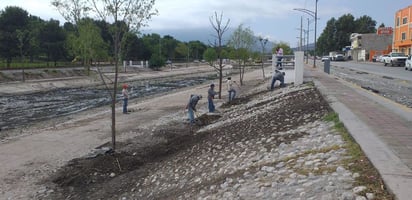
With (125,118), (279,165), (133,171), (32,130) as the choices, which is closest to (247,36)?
(125,118)

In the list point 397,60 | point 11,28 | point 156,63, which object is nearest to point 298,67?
point 397,60

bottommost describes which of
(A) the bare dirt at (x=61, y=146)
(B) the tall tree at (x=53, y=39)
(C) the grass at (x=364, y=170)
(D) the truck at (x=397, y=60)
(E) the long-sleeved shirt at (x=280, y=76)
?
(A) the bare dirt at (x=61, y=146)

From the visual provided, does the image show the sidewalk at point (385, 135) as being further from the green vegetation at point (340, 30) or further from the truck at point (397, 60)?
the green vegetation at point (340, 30)

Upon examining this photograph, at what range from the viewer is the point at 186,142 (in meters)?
12.7

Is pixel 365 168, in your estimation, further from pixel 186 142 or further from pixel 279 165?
pixel 186 142

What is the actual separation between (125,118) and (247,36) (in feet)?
84.2

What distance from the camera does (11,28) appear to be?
192 feet

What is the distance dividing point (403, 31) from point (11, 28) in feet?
210

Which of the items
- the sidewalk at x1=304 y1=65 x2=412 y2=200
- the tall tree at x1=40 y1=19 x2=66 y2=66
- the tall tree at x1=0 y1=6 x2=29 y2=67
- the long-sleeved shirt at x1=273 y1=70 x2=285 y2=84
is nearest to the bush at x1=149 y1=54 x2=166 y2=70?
the tall tree at x1=40 y1=19 x2=66 y2=66

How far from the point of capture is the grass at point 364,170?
490 centimetres

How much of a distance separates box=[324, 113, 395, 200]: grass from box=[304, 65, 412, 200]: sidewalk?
0.06 meters

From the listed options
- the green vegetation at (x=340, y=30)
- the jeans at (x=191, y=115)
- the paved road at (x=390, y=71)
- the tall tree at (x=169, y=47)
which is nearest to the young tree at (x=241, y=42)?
the paved road at (x=390, y=71)

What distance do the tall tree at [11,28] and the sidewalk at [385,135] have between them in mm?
52705

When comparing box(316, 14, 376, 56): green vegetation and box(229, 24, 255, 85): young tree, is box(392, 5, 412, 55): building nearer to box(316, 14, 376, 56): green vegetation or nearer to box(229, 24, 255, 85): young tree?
box(229, 24, 255, 85): young tree
